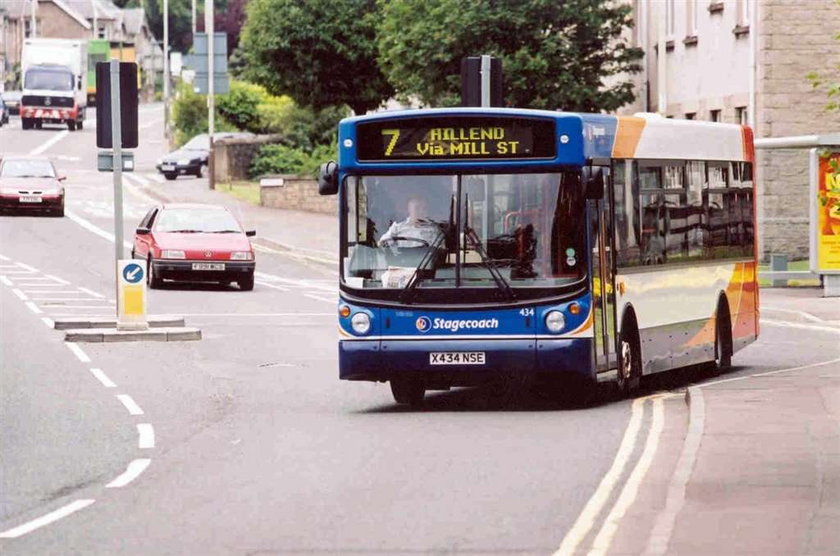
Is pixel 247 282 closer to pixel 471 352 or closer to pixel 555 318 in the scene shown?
pixel 471 352

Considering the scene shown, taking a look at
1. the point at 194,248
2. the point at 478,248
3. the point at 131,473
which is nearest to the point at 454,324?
the point at 478,248

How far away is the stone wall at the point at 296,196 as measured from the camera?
60.2 meters

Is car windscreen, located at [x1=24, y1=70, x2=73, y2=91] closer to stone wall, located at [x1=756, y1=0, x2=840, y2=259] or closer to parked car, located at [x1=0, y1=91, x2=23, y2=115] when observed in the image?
parked car, located at [x1=0, y1=91, x2=23, y2=115]

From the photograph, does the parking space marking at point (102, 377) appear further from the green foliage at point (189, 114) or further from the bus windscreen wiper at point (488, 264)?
the green foliage at point (189, 114)

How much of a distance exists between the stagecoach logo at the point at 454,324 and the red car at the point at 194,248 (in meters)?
19.0

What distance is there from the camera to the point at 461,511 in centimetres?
1212

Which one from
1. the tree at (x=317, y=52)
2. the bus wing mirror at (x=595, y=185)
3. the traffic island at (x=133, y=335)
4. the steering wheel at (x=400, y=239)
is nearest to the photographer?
the bus wing mirror at (x=595, y=185)

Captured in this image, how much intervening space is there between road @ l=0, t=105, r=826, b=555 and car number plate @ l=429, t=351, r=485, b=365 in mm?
474

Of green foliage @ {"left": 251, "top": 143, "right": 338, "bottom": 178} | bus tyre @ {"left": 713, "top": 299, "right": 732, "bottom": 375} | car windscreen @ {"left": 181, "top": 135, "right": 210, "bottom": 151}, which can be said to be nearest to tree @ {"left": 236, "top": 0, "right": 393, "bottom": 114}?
green foliage @ {"left": 251, "top": 143, "right": 338, "bottom": 178}

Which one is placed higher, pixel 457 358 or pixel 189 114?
pixel 189 114

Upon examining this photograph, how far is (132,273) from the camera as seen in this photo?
27.6 meters

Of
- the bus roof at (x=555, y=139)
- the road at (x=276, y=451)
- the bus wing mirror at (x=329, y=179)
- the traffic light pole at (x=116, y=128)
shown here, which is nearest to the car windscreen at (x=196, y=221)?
the road at (x=276, y=451)

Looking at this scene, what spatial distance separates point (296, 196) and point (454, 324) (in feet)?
139

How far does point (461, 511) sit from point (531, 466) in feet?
7.67
